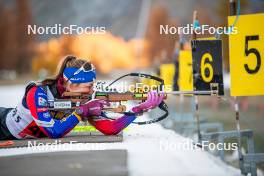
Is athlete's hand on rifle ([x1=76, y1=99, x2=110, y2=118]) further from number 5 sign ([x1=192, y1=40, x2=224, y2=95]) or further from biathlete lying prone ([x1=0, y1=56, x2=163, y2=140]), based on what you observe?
number 5 sign ([x1=192, y1=40, x2=224, y2=95])

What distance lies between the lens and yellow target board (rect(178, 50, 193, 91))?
8.81m

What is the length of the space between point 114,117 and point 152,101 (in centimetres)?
76

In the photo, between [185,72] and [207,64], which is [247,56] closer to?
[207,64]

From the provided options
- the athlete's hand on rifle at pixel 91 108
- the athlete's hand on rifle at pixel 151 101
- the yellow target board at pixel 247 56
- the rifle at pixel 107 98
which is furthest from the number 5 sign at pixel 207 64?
the athlete's hand on rifle at pixel 91 108

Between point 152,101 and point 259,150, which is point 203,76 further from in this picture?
point 259,150

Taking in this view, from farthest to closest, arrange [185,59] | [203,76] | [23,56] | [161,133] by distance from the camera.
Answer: [23,56]
[185,59]
[161,133]
[203,76]

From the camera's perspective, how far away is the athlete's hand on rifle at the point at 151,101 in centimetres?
650

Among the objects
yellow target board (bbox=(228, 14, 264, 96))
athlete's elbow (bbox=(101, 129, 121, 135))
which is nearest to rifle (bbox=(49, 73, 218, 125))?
athlete's elbow (bbox=(101, 129, 121, 135))

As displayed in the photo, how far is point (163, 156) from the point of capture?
5559 millimetres

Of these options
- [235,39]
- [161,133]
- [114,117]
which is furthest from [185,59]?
[235,39]

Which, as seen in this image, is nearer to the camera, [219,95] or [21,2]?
[219,95]

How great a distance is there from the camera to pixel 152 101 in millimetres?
6516

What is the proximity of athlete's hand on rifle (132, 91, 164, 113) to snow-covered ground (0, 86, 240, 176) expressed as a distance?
39 cm

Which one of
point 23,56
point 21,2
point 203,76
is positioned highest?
point 21,2
